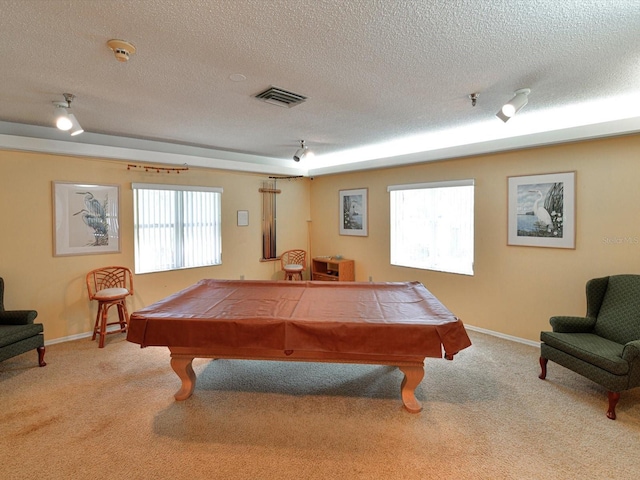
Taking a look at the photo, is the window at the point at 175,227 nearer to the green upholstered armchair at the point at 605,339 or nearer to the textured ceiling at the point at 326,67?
the textured ceiling at the point at 326,67

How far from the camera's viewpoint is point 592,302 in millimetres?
3188

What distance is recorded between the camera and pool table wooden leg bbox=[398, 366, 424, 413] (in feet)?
8.32

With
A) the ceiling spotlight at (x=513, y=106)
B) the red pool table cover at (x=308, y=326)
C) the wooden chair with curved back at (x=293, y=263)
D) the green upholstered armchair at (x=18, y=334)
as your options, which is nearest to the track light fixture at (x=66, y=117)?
the red pool table cover at (x=308, y=326)

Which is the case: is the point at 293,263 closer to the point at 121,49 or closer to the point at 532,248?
the point at 532,248

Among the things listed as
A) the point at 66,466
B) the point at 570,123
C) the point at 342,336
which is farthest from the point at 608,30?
the point at 66,466

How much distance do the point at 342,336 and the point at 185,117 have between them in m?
2.78

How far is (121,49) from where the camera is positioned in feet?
6.46

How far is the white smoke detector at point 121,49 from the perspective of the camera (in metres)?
1.92

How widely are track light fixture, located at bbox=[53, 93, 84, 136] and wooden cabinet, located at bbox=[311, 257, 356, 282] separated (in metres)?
4.16

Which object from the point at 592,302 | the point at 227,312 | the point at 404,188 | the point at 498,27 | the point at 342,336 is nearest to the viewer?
the point at 498,27

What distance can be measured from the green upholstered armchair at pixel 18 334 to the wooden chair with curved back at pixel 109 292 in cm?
62

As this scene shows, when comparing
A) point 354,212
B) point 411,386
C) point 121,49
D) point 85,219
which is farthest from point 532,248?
point 85,219

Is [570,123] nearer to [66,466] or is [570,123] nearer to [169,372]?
[169,372]

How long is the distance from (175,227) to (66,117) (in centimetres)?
244
